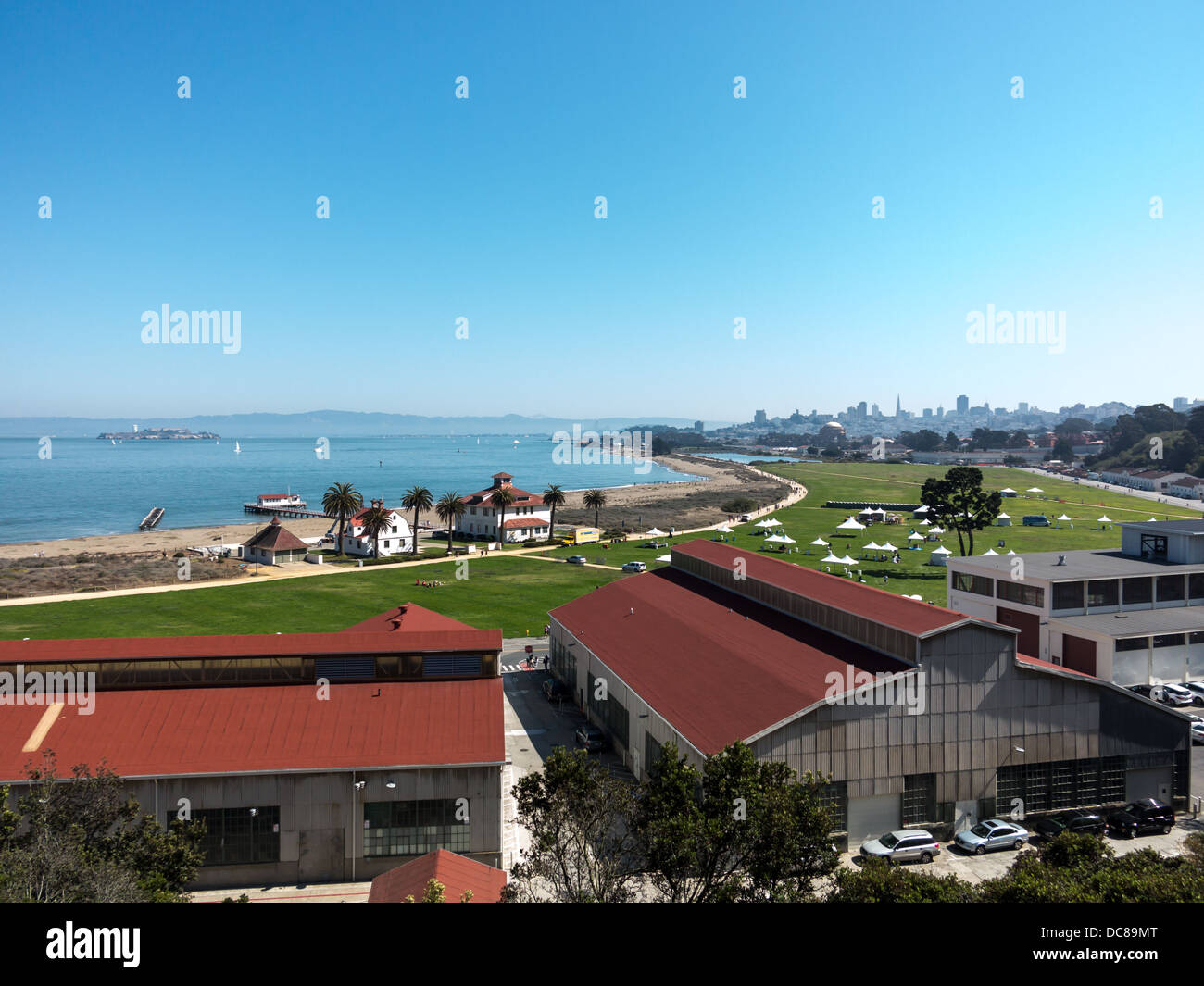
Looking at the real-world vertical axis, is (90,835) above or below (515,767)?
above

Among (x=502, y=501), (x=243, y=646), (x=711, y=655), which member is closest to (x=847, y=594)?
(x=711, y=655)

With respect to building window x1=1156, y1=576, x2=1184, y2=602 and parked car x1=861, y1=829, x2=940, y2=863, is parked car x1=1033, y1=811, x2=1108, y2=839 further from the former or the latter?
building window x1=1156, y1=576, x2=1184, y2=602

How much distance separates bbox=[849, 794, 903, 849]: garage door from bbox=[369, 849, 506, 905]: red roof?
46.3 ft

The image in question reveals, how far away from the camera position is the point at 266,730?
93.7 ft

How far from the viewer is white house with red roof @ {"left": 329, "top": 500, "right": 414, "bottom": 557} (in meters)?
101

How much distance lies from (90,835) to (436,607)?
172ft

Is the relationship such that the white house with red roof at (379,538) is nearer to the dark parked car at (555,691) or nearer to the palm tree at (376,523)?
the palm tree at (376,523)

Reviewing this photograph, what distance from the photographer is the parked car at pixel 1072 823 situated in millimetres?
30125

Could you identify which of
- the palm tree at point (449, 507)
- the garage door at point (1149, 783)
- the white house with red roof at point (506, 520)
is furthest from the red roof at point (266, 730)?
the white house with red roof at point (506, 520)

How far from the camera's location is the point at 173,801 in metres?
26.3

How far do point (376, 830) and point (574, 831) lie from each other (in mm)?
13785

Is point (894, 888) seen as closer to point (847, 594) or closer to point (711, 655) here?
point (711, 655)
